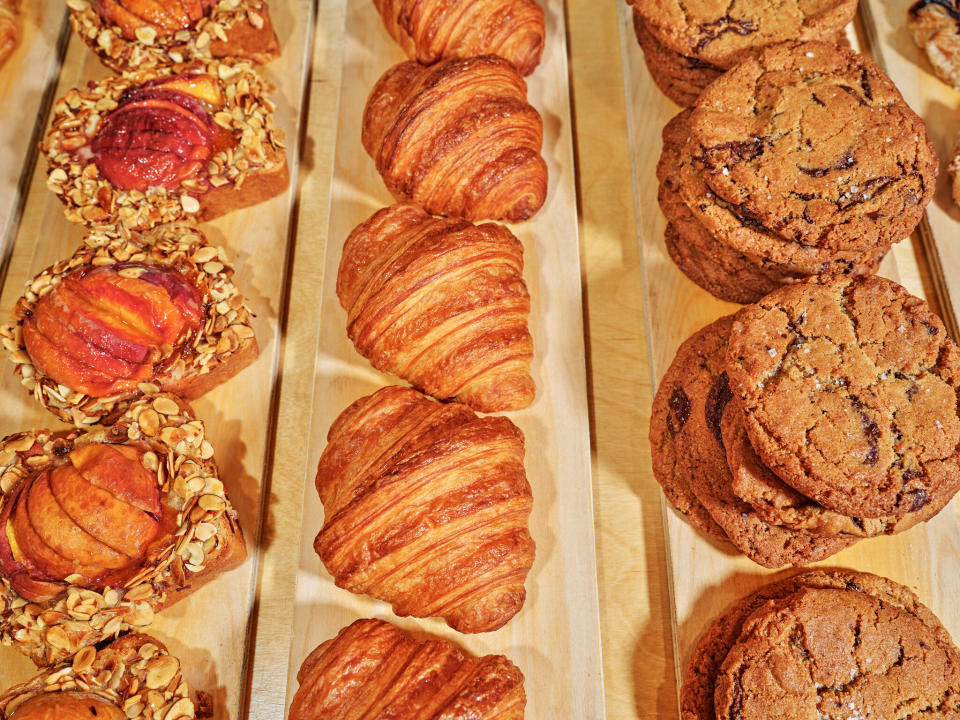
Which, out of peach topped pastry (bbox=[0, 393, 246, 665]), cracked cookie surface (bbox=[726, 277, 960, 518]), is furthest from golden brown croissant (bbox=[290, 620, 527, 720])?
cracked cookie surface (bbox=[726, 277, 960, 518])

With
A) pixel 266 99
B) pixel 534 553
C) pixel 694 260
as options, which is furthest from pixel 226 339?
pixel 694 260

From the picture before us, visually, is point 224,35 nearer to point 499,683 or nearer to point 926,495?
point 499,683

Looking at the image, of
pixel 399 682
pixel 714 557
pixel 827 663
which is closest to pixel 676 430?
pixel 714 557

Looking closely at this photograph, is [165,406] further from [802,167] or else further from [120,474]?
[802,167]

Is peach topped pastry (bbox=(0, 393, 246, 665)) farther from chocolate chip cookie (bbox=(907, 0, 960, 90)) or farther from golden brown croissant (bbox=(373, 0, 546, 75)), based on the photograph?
chocolate chip cookie (bbox=(907, 0, 960, 90))

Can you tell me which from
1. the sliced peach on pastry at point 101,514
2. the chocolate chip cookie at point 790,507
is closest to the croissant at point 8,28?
the sliced peach on pastry at point 101,514
